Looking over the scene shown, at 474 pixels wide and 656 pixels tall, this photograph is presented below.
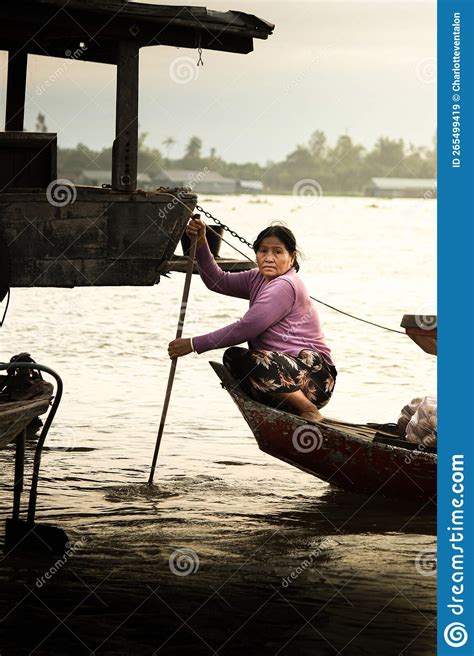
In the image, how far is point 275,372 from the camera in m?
8.45

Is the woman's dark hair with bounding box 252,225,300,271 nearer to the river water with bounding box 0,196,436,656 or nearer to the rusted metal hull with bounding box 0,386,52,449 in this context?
the river water with bounding box 0,196,436,656

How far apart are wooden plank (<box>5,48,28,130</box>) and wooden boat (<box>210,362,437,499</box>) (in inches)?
116

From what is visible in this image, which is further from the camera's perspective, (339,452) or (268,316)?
(339,452)

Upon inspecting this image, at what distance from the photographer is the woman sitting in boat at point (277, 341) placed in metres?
8.43

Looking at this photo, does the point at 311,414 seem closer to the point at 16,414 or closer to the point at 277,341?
the point at 277,341

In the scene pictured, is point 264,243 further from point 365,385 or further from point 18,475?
point 365,385

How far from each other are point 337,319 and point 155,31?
13214mm

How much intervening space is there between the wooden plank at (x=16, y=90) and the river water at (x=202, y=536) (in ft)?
8.44

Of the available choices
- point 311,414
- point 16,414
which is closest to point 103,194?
point 311,414

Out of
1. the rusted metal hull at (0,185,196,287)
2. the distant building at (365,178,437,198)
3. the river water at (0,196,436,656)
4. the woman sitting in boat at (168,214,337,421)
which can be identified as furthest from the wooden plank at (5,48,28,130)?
the distant building at (365,178,437,198)

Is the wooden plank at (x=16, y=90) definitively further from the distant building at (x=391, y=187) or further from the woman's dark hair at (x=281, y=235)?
the distant building at (x=391, y=187)

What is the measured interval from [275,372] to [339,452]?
685mm

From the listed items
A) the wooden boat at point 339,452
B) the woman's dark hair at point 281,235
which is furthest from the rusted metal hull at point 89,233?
the wooden boat at point 339,452

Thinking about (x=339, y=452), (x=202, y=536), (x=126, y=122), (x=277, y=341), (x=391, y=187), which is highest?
(x=391, y=187)
